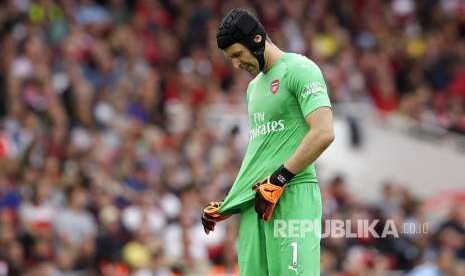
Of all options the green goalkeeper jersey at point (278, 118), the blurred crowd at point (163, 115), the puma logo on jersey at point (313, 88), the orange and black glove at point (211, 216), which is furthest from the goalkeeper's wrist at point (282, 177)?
the blurred crowd at point (163, 115)

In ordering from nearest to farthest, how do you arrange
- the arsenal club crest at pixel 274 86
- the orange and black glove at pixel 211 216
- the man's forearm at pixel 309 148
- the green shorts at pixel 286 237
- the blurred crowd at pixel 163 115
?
1. the man's forearm at pixel 309 148
2. the green shorts at pixel 286 237
3. the arsenal club crest at pixel 274 86
4. the orange and black glove at pixel 211 216
5. the blurred crowd at pixel 163 115

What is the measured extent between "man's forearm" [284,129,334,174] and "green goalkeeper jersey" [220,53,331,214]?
0.14 meters

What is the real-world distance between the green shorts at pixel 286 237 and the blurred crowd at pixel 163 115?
675 cm

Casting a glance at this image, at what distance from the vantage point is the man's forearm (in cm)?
698

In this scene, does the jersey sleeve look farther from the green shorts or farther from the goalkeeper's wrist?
the green shorts

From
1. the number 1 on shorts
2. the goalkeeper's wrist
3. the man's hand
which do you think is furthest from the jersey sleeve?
the number 1 on shorts

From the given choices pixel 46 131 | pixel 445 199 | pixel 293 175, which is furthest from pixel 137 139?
pixel 293 175

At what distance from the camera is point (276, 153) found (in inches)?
287

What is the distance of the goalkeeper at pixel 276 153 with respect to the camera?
7047 mm

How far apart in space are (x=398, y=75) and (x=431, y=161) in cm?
172

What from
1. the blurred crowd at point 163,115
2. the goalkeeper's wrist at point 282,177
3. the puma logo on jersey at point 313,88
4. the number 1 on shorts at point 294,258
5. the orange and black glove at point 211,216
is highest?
the blurred crowd at point 163,115

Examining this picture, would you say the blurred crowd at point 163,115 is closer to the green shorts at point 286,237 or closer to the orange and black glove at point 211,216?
the orange and black glove at point 211,216

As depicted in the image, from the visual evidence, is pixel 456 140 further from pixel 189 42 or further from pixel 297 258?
pixel 297 258

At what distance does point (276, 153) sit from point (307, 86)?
46 centimetres
